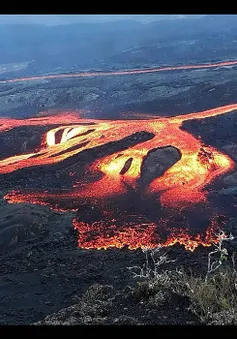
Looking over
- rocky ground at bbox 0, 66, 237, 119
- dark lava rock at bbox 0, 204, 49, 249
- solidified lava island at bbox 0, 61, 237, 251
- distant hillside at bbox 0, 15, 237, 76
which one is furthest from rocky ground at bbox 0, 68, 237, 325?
distant hillside at bbox 0, 15, 237, 76

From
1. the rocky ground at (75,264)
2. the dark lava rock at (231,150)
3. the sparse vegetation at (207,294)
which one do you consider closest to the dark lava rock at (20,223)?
the rocky ground at (75,264)

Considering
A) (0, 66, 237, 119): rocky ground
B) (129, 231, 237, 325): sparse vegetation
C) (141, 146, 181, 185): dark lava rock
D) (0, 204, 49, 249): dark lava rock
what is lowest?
(0, 66, 237, 119): rocky ground

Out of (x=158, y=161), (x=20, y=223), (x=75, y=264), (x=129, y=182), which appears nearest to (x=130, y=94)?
(x=158, y=161)

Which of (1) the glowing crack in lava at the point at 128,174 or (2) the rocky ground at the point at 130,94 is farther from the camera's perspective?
(2) the rocky ground at the point at 130,94

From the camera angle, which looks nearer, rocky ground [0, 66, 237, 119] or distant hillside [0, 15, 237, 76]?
rocky ground [0, 66, 237, 119]

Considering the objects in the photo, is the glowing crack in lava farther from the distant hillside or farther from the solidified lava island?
the distant hillside

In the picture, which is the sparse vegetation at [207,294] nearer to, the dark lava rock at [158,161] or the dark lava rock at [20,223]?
the dark lava rock at [20,223]
